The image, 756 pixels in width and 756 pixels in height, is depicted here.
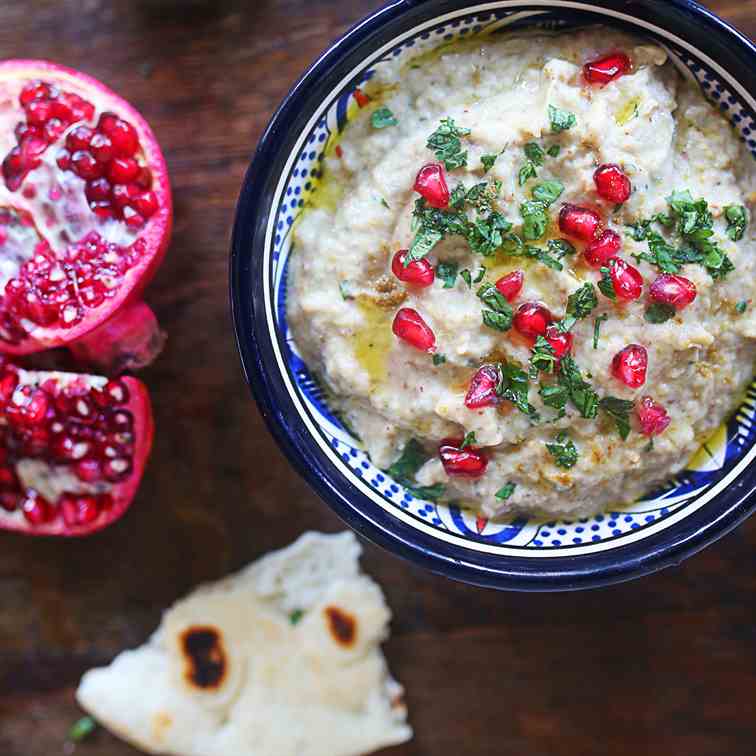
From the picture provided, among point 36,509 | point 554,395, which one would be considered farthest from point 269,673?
point 554,395

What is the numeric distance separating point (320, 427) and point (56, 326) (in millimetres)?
996

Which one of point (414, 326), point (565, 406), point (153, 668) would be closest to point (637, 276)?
point (565, 406)

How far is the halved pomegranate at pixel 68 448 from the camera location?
3619 mm

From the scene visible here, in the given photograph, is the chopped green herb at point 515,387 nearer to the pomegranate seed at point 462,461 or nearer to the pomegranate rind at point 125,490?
the pomegranate seed at point 462,461

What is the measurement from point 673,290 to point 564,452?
0.56 m

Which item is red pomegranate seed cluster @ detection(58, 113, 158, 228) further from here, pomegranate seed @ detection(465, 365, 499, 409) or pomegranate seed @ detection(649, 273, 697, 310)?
pomegranate seed @ detection(649, 273, 697, 310)

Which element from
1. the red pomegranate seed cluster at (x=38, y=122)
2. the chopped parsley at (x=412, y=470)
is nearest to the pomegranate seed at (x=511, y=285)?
the chopped parsley at (x=412, y=470)

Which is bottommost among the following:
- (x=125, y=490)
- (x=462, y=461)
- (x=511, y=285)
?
(x=125, y=490)

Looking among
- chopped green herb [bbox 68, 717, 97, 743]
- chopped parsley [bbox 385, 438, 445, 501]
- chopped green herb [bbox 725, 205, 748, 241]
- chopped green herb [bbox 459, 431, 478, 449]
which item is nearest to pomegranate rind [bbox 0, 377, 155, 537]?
chopped green herb [bbox 68, 717, 97, 743]

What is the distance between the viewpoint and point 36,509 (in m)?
3.70

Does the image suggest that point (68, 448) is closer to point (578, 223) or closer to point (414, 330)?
point (414, 330)

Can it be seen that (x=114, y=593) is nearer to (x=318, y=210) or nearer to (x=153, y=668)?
(x=153, y=668)

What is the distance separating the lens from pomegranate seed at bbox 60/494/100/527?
12.1 feet

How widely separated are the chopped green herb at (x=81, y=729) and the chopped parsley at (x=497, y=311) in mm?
2463
